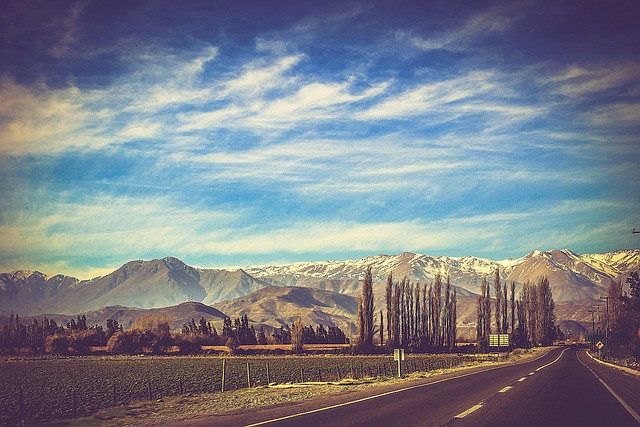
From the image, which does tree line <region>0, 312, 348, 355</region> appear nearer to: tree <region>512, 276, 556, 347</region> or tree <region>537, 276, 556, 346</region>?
tree <region>512, 276, 556, 347</region>

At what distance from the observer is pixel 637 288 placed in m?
75.2

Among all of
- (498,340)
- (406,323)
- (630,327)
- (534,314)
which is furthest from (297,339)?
(630,327)

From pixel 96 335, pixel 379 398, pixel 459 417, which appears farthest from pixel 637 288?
pixel 96 335

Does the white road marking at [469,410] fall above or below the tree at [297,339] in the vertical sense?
above

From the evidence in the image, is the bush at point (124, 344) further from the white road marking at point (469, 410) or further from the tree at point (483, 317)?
the white road marking at point (469, 410)

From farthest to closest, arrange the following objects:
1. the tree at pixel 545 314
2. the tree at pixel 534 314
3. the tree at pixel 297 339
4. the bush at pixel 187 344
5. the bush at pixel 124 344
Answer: the tree at pixel 545 314, the tree at pixel 534 314, the bush at pixel 187 344, the bush at pixel 124 344, the tree at pixel 297 339

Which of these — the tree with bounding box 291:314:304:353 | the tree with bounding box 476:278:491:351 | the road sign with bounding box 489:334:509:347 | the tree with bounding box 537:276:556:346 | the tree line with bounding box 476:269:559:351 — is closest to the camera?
the road sign with bounding box 489:334:509:347

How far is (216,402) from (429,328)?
10578 cm

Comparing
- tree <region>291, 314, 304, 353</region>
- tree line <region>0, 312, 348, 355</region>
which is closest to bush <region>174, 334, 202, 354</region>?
tree line <region>0, 312, 348, 355</region>

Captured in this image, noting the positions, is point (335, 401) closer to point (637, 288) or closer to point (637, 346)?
point (637, 346)

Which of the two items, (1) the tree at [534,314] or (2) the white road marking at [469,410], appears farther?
(1) the tree at [534,314]

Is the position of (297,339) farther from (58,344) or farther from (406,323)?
(58,344)

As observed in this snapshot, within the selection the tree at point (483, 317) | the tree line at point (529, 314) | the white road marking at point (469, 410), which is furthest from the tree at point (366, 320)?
the white road marking at point (469, 410)

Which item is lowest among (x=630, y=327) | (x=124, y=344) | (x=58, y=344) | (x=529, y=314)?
(x=58, y=344)
